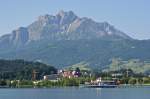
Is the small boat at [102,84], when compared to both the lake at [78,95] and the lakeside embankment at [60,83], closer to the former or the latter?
the lakeside embankment at [60,83]

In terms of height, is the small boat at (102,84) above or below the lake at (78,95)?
above

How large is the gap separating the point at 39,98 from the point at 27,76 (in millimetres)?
118521

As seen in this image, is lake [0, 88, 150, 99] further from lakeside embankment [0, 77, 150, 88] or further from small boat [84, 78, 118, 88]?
lakeside embankment [0, 77, 150, 88]

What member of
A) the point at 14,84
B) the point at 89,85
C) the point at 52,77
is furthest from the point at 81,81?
the point at 52,77

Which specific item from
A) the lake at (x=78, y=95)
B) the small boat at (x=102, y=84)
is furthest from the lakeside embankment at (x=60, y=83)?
the lake at (x=78, y=95)

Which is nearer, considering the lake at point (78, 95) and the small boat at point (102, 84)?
the lake at point (78, 95)

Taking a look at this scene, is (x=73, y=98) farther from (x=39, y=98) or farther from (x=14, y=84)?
(x=14, y=84)

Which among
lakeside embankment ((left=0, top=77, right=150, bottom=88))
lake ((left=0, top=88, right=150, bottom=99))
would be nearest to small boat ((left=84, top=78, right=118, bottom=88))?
lakeside embankment ((left=0, top=77, right=150, bottom=88))

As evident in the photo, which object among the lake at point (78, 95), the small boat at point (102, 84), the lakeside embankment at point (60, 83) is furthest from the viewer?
the lakeside embankment at point (60, 83)

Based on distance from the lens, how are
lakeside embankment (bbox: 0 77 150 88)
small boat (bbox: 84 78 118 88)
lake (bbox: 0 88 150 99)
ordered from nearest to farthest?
lake (bbox: 0 88 150 99) < small boat (bbox: 84 78 118 88) < lakeside embankment (bbox: 0 77 150 88)

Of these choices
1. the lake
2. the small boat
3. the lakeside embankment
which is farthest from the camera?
the lakeside embankment

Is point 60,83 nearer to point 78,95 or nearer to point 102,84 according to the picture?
point 102,84

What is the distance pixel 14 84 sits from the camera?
167 metres

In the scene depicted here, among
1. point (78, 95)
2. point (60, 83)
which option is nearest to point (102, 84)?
point (60, 83)
